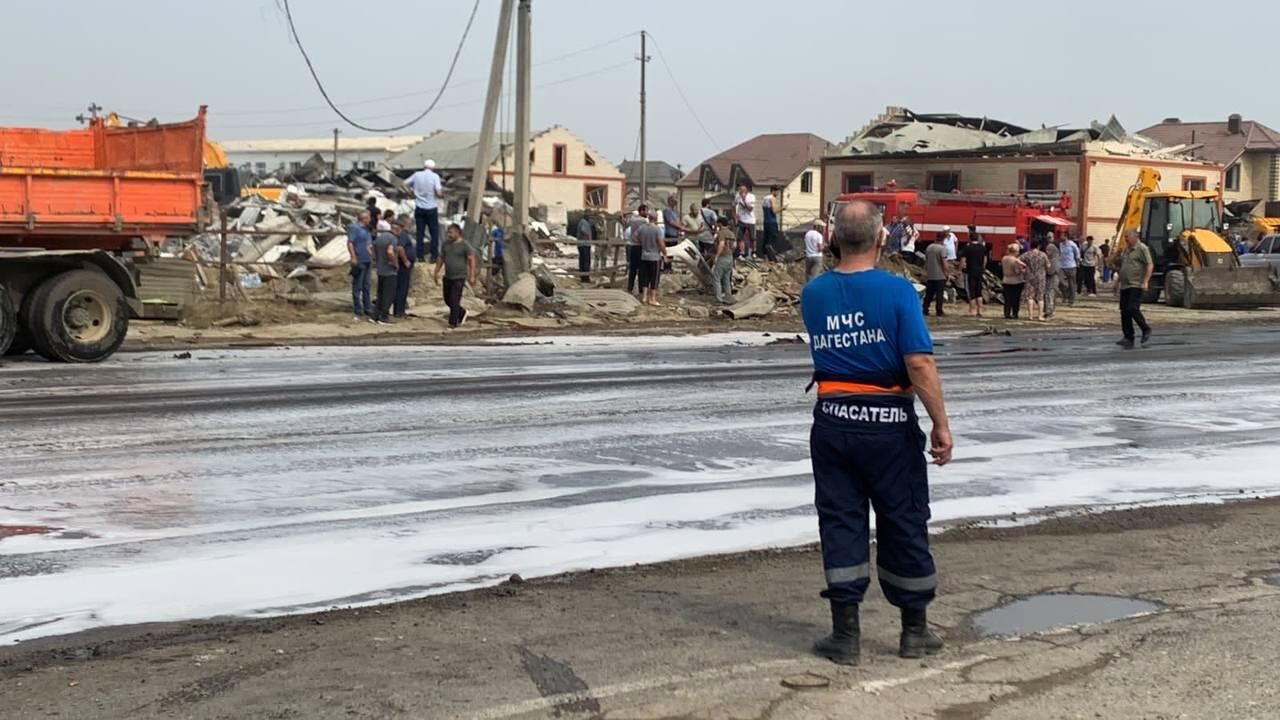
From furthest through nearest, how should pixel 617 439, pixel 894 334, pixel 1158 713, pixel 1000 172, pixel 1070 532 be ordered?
pixel 1000 172 → pixel 617 439 → pixel 1070 532 → pixel 894 334 → pixel 1158 713

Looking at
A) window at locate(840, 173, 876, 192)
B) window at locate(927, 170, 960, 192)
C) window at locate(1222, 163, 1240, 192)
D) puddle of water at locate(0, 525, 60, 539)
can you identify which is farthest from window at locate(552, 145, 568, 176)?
puddle of water at locate(0, 525, 60, 539)

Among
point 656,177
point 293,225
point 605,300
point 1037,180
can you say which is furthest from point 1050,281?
point 656,177

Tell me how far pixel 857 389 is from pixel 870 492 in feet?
1.33

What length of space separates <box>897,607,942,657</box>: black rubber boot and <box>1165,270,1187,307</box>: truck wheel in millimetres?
30391

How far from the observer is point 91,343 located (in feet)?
55.9

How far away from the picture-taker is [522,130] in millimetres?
25844

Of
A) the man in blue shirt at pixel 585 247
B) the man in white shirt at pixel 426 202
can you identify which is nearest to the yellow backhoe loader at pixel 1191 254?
the man in blue shirt at pixel 585 247

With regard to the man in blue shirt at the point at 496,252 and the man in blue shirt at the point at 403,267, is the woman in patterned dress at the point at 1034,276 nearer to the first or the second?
the man in blue shirt at the point at 496,252

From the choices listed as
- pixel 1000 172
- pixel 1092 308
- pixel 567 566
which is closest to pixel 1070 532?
pixel 567 566

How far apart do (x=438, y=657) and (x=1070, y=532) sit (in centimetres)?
414

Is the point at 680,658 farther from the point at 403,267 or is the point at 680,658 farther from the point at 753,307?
the point at 753,307

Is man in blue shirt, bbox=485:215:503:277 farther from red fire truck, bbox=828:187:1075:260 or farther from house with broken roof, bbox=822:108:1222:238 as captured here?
house with broken roof, bbox=822:108:1222:238

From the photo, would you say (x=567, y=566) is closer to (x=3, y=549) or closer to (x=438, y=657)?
(x=438, y=657)

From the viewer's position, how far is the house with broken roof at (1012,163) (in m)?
47.3
